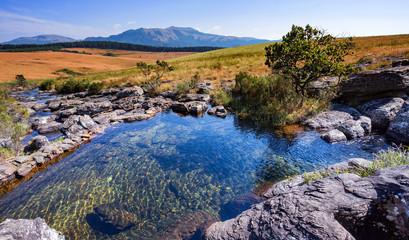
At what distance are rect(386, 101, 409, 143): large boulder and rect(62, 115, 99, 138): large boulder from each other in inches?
877

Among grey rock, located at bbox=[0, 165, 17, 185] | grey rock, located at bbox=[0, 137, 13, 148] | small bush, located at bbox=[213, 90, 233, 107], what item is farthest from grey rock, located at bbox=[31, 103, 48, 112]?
small bush, located at bbox=[213, 90, 233, 107]

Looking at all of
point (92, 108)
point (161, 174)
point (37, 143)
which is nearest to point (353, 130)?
point (161, 174)

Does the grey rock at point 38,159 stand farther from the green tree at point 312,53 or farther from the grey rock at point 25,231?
the green tree at point 312,53

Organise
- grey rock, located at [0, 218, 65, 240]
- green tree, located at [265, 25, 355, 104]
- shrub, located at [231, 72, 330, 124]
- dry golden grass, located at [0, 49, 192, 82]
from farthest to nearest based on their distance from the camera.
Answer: dry golden grass, located at [0, 49, 192, 82] < shrub, located at [231, 72, 330, 124] < green tree, located at [265, 25, 355, 104] < grey rock, located at [0, 218, 65, 240]

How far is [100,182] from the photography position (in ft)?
30.2

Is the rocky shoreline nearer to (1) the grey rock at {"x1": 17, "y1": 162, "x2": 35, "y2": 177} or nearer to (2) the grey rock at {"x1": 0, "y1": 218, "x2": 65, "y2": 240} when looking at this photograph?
(1) the grey rock at {"x1": 17, "y1": 162, "x2": 35, "y2": 177}

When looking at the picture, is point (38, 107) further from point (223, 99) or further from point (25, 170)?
point (223, 99)

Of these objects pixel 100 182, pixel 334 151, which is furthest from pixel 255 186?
pixel 100 182

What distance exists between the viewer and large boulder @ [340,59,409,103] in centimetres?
1342

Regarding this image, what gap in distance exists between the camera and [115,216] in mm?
7145

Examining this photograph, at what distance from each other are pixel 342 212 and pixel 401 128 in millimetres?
10863

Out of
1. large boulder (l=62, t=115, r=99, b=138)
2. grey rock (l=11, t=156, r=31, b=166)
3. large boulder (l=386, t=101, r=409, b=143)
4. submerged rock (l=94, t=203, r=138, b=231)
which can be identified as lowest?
submerged rock (l=94, t=203, r=138, b=231)

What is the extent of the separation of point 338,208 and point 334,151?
7.77 m

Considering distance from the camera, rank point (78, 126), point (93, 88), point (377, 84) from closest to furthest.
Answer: point (377, 84) < point (78, 126) < point (93, 88)
